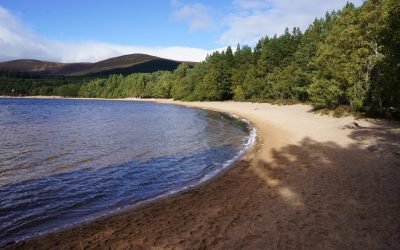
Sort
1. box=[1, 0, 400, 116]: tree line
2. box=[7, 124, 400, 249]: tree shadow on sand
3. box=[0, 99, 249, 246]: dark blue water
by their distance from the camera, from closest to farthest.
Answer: box=[7, 124, 400, 249]: tree shadow on sand
box=[0, 99, 249, 246]: dark blue water
box=[1, 0, 400, 116]: tree line

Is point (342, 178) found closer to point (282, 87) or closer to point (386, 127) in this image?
point (386, 127)

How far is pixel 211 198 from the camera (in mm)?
11539

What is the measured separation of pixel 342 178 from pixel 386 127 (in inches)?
563

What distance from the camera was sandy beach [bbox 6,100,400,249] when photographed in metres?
7.64

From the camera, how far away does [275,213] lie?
9.28 meters

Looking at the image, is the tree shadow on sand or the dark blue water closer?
the tree shadow on sand

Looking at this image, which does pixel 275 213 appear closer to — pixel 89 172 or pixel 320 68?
pixel 89 172

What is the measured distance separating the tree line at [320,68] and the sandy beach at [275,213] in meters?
15.1

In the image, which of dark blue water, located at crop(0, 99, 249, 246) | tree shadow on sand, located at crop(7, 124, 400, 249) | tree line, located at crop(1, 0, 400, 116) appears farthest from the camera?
tree line, located at crop(1, 0, 400, 116)

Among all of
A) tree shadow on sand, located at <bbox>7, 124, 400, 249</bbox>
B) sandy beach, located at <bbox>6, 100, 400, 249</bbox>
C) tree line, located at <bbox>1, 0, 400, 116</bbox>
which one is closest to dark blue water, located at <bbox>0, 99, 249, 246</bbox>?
sandy beach, located at <bbox>6, 100, 400, 249</bbox>

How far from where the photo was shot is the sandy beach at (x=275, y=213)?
7637 millimetres

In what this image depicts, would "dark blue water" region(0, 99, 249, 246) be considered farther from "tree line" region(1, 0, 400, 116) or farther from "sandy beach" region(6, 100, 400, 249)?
"tree line" region(1, 0, 400, 116)

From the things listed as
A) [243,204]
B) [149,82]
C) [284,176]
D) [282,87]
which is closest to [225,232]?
[243,204]

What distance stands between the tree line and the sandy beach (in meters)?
15.1
